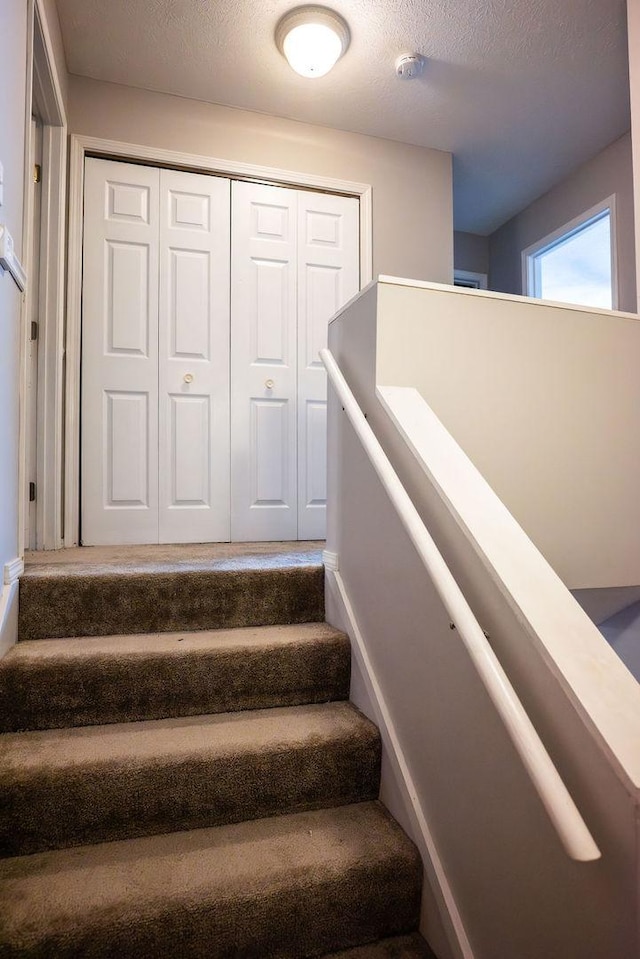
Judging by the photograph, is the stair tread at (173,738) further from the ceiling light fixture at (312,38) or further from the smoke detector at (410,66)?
the smoke detector at (410,66)

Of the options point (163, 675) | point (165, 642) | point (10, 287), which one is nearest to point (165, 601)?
point (165, 642)

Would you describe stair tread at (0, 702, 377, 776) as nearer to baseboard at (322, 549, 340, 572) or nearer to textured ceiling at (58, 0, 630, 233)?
baseboard at (322, 549, 340, 572)

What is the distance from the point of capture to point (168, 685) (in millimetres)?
1595

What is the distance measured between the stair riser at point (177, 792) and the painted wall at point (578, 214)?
2905 mm

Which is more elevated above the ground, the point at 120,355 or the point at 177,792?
the point at 120,355

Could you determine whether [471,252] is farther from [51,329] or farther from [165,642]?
[165,642]

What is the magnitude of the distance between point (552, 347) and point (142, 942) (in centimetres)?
196

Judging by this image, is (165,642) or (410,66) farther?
(410,66)

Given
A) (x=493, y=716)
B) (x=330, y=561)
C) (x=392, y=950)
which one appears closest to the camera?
(x=493, y=716)

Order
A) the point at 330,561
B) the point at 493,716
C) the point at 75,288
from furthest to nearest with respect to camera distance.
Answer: the point at 75,288
the point at 330,561
the point at 493,716

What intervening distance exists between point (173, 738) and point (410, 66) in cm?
296

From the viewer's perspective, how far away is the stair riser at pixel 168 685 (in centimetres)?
151

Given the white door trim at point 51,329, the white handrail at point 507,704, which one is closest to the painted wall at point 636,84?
the white handrail at point 507,704

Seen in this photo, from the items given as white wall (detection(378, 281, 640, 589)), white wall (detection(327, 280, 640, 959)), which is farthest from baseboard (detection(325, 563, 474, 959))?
white wall (detection(378, 281, 640, 589))
